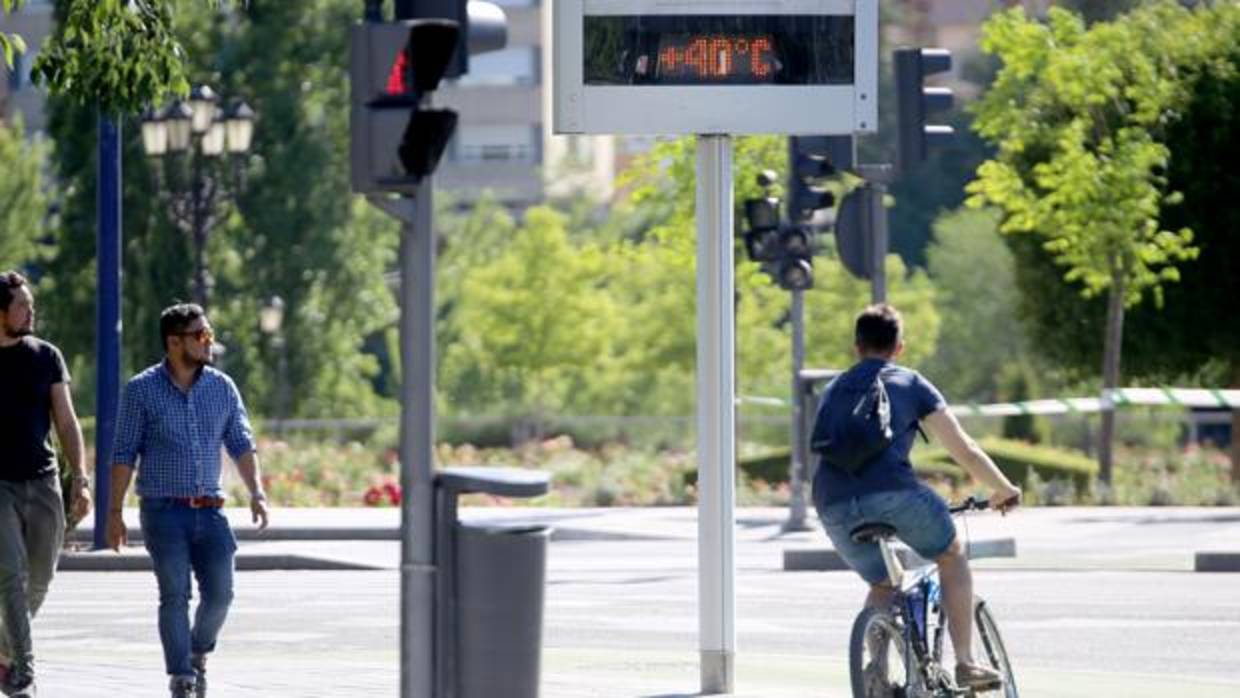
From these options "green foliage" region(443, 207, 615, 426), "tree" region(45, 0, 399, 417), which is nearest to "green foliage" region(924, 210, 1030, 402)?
"green foliage" region(443, 207, 615, 426)

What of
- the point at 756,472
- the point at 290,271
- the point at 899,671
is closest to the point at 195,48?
the point at 290,271

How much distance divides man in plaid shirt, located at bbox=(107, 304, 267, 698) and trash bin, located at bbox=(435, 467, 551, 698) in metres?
1.86

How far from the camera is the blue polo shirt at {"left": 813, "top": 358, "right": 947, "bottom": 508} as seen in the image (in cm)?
1145

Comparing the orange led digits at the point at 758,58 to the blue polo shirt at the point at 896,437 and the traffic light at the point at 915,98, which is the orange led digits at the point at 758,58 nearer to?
the blue polo shirt at the point at 896,437

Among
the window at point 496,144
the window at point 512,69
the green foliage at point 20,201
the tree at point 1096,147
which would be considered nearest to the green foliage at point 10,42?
the tree at point 1096,147

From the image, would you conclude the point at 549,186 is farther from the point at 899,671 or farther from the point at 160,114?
the point at 899,671

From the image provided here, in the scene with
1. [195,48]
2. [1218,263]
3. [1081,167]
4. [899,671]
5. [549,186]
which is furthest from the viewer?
[549,186]

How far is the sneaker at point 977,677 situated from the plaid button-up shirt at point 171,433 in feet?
9.25

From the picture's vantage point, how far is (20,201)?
201 feet

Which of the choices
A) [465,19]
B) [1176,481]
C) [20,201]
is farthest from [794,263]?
[20,201]

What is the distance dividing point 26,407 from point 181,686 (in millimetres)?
1186

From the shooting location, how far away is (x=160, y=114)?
35.1 metres

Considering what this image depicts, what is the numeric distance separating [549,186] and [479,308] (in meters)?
25.2

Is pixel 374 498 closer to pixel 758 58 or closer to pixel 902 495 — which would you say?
pixel 758 58
